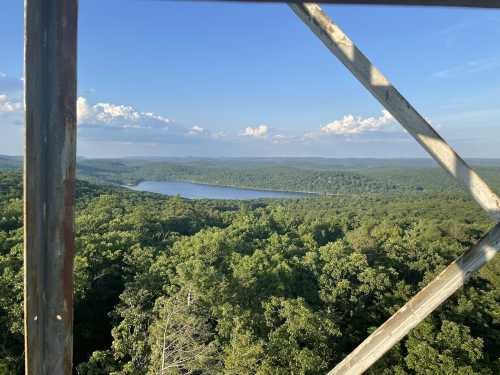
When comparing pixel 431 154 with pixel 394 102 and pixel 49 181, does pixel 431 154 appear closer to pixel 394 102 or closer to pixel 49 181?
pixel 394 102

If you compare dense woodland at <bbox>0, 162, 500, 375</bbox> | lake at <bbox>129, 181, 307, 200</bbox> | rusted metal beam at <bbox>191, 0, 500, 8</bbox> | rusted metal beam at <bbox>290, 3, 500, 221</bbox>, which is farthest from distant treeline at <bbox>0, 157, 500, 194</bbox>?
rusted metal beam at <bbox>191, 0, 500, 8</bbox>

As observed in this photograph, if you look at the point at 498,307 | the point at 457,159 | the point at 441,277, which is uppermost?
the point at 457,159

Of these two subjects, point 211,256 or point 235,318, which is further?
point 211,256

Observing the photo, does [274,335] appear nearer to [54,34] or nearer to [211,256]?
[211,256]

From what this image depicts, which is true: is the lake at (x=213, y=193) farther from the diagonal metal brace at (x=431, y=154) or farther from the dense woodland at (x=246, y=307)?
the diagonal metal brace at (x=431, y=154)

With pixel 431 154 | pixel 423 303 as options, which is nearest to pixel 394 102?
pixel 431 154

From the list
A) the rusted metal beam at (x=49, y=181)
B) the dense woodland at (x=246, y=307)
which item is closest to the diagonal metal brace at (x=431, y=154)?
the rusted metal beam at (x=49, y=181)

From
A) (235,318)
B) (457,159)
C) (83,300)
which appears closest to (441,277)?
(457,159)
